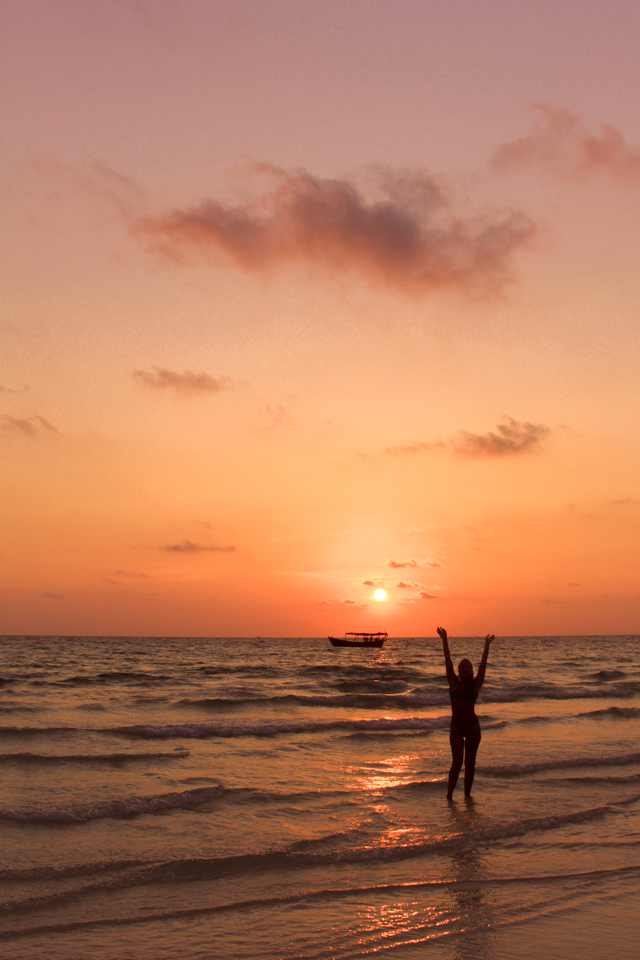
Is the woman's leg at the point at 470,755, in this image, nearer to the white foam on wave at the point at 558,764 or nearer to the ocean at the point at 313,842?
the ocean at the point at 313,842

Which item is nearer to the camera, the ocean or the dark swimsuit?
the ocean

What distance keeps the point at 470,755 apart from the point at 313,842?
140 inches

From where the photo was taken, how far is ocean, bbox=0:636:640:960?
6.64m

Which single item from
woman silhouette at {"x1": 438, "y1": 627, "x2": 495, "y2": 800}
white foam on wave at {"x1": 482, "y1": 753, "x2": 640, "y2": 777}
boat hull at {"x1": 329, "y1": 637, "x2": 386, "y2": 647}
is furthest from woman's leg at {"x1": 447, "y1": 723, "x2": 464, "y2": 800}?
boat hull at {"x1": 329, "y1": 637, "x2": 386, "y2": 647}

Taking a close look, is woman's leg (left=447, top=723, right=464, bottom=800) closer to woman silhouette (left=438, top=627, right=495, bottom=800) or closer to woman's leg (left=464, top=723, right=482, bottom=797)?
woman silhouette (left=438, top=627, right=495, bottom=800)

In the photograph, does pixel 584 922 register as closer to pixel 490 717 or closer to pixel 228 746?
pixel 228 746

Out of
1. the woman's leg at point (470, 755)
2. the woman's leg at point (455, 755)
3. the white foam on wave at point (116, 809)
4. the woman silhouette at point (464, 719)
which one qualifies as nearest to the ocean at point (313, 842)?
the white foam on wave at point (116, 809)

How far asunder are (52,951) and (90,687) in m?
30.6

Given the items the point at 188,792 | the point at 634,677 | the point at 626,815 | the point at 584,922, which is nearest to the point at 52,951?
the point at 584,922

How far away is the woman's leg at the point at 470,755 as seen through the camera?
39.5 feet

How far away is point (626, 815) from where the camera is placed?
11.3 meters

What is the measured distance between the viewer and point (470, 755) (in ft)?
39.8

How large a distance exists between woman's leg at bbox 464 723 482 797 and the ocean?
0.41 meters

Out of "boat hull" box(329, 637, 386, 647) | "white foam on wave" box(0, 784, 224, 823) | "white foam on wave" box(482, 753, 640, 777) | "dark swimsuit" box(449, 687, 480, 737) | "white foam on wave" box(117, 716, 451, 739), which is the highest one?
"dark swimsuit" box(449, 687, 480, 737)
